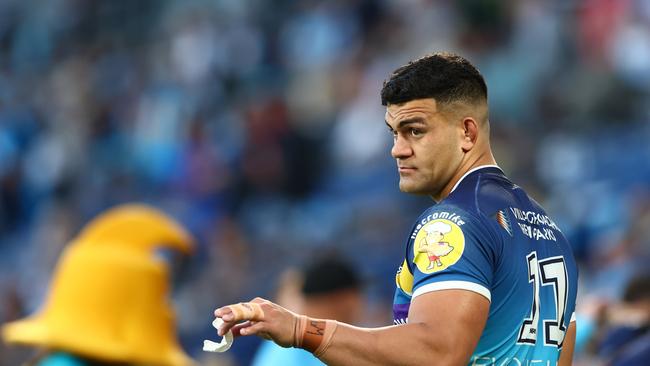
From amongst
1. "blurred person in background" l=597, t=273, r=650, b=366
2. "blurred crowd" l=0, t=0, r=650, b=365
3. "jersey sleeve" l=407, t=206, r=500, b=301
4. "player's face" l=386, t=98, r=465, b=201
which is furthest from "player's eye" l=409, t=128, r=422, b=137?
"blurred crowd" l=0, t=0, r=650, b=365

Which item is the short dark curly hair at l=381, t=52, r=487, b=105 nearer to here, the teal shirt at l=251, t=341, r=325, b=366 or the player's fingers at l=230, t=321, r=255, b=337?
the player's fingers at l=230, t=321, r=255, b=337

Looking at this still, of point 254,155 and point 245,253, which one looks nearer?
point 245,253

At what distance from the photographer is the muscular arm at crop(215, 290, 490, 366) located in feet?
11.7

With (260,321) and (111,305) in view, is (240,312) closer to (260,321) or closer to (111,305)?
(260,321)

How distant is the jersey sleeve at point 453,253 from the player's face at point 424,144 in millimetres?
233

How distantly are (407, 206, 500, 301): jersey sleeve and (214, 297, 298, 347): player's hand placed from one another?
41cm

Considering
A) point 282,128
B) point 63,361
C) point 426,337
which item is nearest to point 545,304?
point 426,337

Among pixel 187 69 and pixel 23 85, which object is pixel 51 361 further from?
pixel 23 85

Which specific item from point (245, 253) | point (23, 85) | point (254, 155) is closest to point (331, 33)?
point (254, 155)

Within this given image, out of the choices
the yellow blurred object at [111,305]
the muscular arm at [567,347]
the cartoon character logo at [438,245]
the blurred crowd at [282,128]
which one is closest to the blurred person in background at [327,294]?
the blurred crowd at [282,128]

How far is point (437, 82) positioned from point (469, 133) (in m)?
0.20

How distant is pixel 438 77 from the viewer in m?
4.03

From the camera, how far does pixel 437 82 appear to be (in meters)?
4.02

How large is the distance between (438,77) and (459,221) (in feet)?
1.72
